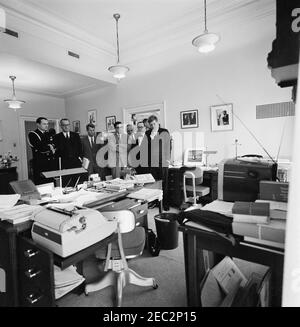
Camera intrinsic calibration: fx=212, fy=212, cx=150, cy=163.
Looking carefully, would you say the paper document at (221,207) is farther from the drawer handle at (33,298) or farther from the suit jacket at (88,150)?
the suit jacket at (88,150)

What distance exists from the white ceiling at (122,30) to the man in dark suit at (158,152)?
5.25 ft

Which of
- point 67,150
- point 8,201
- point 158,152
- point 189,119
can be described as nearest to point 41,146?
point 67,150

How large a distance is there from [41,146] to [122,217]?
9.27 ft

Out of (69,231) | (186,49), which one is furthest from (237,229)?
(186,49)

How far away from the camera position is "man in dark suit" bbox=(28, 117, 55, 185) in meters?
3.61

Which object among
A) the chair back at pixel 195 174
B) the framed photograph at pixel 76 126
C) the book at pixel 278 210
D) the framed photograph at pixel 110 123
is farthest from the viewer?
the framed photograph at pixel 76 126

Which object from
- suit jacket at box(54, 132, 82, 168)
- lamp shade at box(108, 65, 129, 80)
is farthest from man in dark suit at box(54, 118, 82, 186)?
lamp shade at box(108, 65, 129, 80)

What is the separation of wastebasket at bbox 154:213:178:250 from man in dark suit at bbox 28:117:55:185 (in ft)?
6.94

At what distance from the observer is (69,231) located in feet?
3.74

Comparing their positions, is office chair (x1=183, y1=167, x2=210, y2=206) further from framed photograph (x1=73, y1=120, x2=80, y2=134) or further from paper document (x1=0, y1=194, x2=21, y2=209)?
framed photograph (x1=73, y1=120, x2=80, y2=134)

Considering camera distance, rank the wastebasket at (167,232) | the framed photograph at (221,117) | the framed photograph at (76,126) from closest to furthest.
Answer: the wastebasket at (167,232) < the framed photograph at (221,117) < the framed photograph at (76,126)

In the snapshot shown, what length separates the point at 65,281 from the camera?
1617 millimetres

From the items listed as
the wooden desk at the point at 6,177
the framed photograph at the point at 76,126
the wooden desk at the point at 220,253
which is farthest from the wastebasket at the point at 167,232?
the framed photograph at the point at 76,126

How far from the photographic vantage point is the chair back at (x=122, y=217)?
1.49 meters
